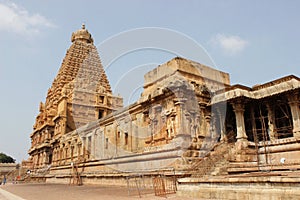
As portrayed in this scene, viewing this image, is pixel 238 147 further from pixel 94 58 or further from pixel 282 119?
pixel 94 58

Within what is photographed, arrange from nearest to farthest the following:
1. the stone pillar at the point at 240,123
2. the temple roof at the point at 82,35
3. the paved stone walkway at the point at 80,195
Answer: the paved stone walkway at the point at 80,195 → the stone pillar at the point at 240,123 → the temple roof at the point at 82,35

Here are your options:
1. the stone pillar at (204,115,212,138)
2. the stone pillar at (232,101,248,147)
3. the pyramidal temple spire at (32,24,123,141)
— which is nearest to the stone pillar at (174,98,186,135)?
the stone pillar at (204,115,212,138)

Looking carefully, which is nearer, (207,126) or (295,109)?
(295,109)

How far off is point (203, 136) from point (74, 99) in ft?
102

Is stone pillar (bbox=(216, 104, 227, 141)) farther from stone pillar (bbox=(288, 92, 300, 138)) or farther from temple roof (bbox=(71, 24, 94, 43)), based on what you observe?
temple roof (bbox=(71, 24, 94, 43))

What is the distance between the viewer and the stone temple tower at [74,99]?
43531 mm

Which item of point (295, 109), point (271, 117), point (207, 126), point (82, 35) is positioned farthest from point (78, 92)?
point (295, 109)

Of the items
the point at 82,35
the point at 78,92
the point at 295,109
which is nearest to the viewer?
the point at 295,109

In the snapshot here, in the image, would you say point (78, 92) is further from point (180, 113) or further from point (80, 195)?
point (80, 195)

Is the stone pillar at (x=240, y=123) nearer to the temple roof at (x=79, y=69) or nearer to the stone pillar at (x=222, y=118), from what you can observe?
the stone pillar at (x=222, y=118)

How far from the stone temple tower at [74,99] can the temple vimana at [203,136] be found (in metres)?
16.7

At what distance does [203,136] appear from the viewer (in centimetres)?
1706

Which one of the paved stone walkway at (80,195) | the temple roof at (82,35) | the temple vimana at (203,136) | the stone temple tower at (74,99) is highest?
the temple roof at (82,35)

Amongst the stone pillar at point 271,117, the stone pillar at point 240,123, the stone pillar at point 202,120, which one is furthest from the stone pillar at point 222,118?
the stone pillar at point 271,117
